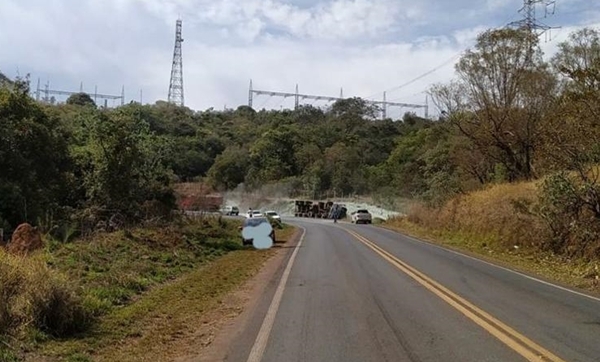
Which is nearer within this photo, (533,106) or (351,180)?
(533,106)

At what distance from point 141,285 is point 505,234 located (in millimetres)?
20149

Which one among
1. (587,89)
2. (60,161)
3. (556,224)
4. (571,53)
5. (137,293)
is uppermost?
(571,53)

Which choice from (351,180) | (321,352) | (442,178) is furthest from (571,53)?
(351,180)

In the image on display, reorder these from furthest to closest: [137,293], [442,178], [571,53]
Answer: [442,178] < [571,53] < [137,293]

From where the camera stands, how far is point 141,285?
568 inches

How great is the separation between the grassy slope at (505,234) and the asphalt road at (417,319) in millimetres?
3101

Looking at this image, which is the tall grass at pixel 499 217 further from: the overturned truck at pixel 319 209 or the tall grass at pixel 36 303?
the overturned truck at pixel 319 209

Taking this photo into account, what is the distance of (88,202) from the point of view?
97.5 feet

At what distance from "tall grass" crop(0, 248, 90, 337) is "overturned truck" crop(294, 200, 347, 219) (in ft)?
228

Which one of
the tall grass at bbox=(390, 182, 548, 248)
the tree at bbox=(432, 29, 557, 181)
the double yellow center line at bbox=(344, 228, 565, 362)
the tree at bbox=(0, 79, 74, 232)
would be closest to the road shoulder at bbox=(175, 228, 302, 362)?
the double yellow center line at bbox=(344, 228, 565, 362)

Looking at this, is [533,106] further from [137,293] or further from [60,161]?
[137,293]

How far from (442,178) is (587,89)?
2930 centimetres

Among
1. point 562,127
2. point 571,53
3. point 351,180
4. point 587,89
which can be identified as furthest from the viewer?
point 351,180

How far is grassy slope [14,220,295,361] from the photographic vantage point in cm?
855
